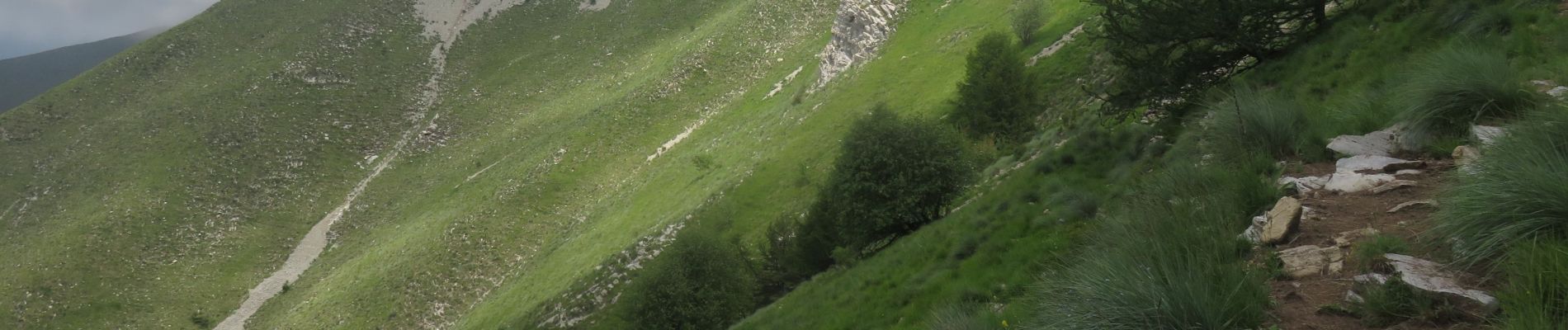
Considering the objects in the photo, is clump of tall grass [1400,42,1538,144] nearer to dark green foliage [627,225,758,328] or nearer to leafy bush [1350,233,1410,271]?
leafy bush [1350,233,1410,271]

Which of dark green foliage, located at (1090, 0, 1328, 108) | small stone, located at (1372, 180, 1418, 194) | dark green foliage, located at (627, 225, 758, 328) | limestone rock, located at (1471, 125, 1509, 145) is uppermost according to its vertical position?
limestone rock, located at (1471, 125, 1509, 145)

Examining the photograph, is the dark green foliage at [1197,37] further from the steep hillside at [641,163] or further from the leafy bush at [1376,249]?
the leafy bush at [1376,249]

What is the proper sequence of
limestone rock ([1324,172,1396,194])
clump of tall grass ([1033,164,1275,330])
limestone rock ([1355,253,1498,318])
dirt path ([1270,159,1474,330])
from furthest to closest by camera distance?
limestone rock ([1324,172,1396,194]), dirt path ([1270,159,1474,330]), clump of tall grass ([1033,164,1275,330]), limestone rock ([1355,253,1498,318])

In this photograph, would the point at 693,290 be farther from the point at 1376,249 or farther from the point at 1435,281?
the point at 1435,281

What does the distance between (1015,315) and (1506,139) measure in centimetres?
452

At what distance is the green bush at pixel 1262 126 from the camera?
904cm

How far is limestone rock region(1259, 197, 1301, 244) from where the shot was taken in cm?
634

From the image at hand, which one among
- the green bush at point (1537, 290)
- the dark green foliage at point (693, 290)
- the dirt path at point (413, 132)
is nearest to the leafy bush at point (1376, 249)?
the green bush at point (1537, 290)

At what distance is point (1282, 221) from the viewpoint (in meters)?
6.42

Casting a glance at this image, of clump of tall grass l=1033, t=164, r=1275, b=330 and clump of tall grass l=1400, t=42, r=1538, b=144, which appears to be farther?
clump of tall grass l=1400, t=42, r=1538, b=144

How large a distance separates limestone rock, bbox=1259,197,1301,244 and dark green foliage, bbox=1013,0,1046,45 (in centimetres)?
3553

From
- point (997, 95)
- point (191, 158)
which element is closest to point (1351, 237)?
point (997, 95)

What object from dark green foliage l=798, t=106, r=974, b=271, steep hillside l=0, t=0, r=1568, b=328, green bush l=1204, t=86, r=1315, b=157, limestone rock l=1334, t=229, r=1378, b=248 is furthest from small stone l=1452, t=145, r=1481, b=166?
dark green foliage l=798, t=106, r=974, b=271

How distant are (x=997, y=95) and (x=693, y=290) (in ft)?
52.8
